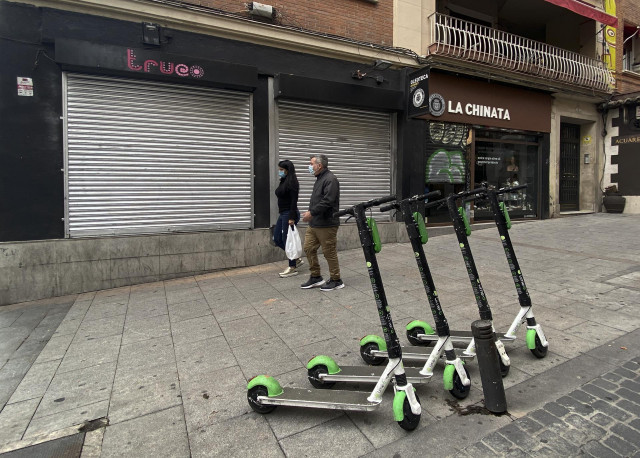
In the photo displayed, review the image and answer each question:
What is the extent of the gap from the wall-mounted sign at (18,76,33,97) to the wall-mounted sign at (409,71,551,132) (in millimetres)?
7392

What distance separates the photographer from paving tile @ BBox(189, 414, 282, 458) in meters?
2.21

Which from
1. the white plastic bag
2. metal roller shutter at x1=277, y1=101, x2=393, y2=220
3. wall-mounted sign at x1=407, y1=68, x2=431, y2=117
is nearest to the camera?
the white plastic bag

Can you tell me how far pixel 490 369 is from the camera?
2441mm

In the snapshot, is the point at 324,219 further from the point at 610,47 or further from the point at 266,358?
the point at 610,47

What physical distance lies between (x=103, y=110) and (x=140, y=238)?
227 centimetres

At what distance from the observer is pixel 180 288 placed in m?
6.11

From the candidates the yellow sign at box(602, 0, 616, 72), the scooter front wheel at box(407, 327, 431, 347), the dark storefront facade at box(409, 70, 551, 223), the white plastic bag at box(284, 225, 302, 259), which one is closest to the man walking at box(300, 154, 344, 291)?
the white plastic bag at box(284, 225, 302, 259)

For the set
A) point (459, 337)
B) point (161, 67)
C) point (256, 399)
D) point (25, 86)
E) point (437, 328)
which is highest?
point (161, 67)

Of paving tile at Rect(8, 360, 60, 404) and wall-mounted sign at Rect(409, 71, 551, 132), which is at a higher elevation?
wall-mounted sign at Rect(409, 71, 551, 132)

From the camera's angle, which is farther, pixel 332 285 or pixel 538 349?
pixel 332 285

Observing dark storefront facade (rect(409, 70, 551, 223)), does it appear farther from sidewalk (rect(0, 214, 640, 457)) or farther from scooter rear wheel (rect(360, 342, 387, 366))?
scooter rear wheel (rect(360, 342, 387, 366))

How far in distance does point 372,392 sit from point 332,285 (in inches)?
126

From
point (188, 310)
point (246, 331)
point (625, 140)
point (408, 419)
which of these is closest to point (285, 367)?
point (246, 331)

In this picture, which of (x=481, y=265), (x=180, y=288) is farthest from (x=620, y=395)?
(x=180, y=288)
